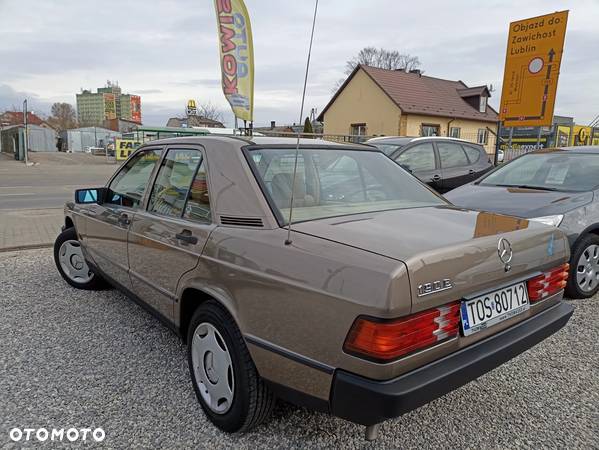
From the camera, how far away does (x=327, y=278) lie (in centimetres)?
172

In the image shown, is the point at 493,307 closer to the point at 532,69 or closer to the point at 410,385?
the point at 410,385

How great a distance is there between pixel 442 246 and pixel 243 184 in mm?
1055

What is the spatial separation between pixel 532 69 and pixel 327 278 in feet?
40.5

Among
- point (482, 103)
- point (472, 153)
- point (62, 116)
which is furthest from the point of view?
point (62, 116)

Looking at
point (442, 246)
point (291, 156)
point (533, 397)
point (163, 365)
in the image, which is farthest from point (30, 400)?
point (533, 397)

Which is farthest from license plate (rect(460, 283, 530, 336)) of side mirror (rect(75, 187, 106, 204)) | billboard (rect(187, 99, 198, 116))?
billboard (rect(187, 99, 198, 116))

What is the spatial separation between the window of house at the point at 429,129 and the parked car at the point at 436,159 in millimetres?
22104

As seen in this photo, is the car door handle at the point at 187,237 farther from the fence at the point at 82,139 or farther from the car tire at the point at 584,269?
the fence at the point at 82,139

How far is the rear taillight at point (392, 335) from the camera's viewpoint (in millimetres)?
1609

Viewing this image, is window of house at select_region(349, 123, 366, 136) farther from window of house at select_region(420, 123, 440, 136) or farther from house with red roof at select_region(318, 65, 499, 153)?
window of house at select_region(420, 123, 440, 136)

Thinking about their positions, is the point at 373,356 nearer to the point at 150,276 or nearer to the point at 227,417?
the point at 227,417

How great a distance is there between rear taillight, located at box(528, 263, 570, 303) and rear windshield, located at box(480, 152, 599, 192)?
8.67 feet

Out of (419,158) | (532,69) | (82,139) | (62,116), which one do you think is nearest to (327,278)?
(419,158)

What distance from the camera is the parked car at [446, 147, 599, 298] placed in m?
4.16
